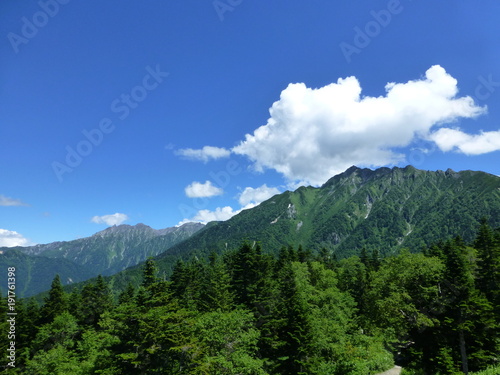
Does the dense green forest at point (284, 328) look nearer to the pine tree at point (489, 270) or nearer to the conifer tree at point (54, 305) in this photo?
the pine tree at point (489, 270)

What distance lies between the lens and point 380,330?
4569 cm

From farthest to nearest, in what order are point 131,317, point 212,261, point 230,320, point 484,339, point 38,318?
point 212,261
point 38,318
point 484,339
point 230,320
point 131,317

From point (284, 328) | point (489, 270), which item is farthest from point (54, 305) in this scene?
point (489, 270)

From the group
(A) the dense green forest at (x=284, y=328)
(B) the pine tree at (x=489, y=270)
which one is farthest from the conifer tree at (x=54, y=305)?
(B) the pine tree at (x=489, y=270)

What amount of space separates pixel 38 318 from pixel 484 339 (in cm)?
7865

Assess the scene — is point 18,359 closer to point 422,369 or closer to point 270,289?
point 270,289

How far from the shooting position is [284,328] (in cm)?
3816

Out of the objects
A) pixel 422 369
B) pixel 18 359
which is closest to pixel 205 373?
pixel 422 369

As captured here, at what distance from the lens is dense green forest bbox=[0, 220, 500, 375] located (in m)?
29.4

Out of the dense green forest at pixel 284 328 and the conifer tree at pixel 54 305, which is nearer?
the dense green forest at pixel 284 328

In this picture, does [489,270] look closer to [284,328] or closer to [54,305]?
[284,328]

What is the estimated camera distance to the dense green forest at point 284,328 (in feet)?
96.6

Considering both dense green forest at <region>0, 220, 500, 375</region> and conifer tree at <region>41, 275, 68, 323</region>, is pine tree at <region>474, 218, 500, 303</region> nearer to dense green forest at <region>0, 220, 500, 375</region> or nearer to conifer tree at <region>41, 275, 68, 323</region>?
dense green forest at <region>0, 220, 500, 375</region>

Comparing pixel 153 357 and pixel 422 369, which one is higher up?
pixel 153 357
